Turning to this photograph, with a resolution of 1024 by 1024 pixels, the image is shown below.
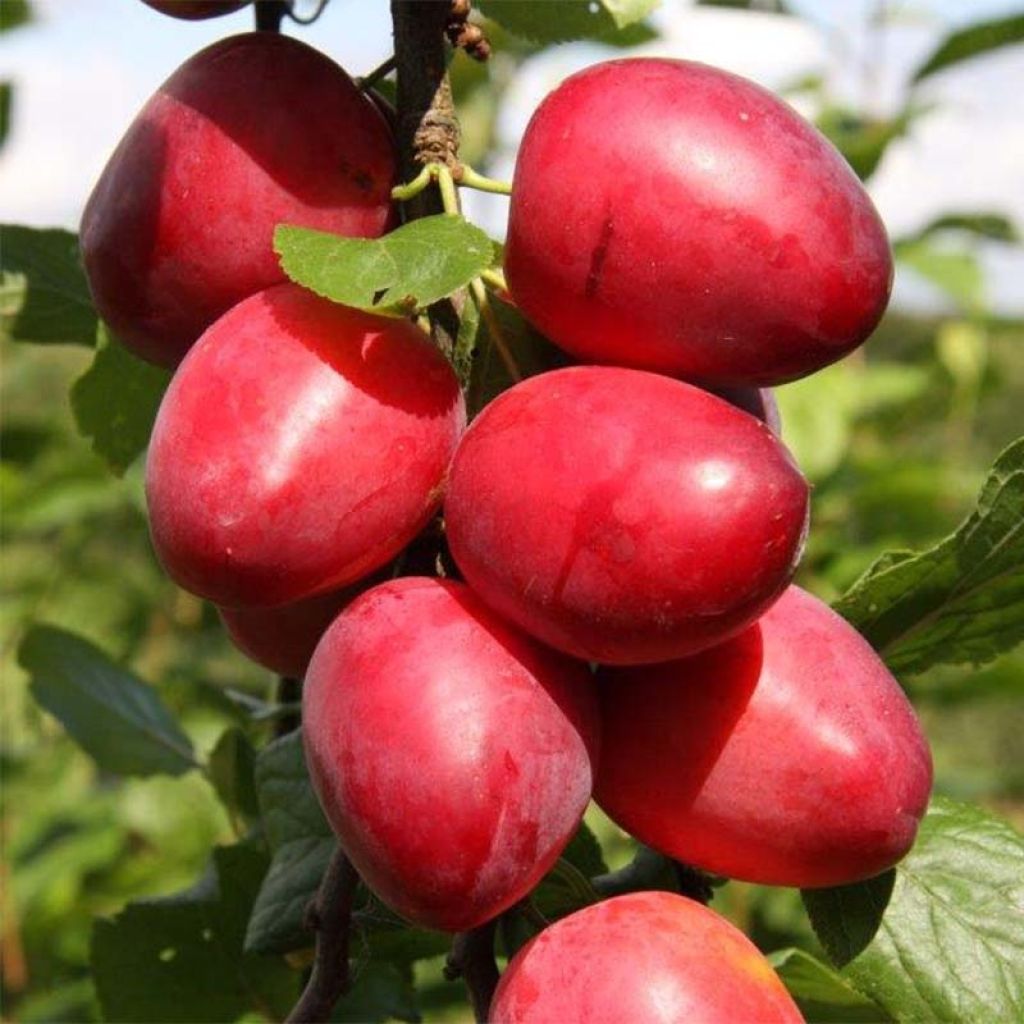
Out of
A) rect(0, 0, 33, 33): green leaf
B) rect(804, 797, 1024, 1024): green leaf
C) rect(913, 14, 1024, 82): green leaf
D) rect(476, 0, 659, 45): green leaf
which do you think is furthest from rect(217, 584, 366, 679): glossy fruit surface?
rect(913, 14, 1024, 82): green leaf

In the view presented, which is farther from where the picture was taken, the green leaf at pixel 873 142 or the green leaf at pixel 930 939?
the green leaf at pixel 873 142

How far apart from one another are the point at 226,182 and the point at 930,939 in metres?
0.57

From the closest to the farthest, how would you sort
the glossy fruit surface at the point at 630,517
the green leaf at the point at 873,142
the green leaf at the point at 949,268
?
the glossy fruit surface at the point at 630,517
the green leaf at the point at 873,142
the green leaf at the point at 949,268

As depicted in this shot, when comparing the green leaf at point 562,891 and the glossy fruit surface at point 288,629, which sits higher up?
the glossy fruit surface at point 288,629

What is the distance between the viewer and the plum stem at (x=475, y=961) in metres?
0.86

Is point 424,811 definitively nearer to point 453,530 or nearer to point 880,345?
point 453,530

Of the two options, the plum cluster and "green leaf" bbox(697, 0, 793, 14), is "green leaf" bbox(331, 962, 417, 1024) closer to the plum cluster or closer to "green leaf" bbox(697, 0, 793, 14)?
the plum cluster

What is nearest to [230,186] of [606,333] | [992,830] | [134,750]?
[606,333]

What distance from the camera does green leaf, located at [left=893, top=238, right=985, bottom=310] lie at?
9.37ft

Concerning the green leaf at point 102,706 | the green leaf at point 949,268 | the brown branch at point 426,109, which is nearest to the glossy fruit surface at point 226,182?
the brown branch at point 426,109

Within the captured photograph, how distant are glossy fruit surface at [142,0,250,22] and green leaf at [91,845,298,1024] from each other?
0.62m

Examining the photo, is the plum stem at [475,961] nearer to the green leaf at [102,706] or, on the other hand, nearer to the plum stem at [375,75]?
the plum stem at [375,75]

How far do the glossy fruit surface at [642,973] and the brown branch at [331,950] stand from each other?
0.11 m

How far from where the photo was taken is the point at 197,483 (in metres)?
0.79
